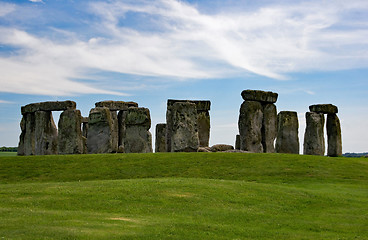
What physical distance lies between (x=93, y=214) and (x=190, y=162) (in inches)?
534

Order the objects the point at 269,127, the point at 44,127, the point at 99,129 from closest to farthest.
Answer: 1. the point at 99,129
2. the point at 269,127
3. the point at 44,127

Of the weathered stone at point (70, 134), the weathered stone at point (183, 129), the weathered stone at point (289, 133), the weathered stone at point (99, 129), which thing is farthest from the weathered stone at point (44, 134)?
the weathered stone at point (289, 133)

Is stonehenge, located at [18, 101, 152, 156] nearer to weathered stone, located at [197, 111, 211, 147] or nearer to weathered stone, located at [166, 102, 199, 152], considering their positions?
weathered stone, located at [166, 102, 199, 152]

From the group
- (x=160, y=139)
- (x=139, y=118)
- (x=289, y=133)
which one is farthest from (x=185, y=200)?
(x=160, y=139)

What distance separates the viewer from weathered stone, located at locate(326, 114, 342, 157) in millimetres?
41281

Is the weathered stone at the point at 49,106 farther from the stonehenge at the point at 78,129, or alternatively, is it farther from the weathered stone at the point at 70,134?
the weathered stone at the point at 70,134

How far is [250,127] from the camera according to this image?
35875mm

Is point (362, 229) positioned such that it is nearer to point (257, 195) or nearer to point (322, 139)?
point (257, 195)

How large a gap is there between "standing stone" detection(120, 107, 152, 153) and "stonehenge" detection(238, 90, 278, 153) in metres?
7.36

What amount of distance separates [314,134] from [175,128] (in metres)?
12.9

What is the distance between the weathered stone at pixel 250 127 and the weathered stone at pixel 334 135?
868 centimetres

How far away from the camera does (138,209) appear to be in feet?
52.9

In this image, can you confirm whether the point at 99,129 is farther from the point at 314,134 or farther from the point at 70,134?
the point at 314,134

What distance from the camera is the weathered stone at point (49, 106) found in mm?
37000
